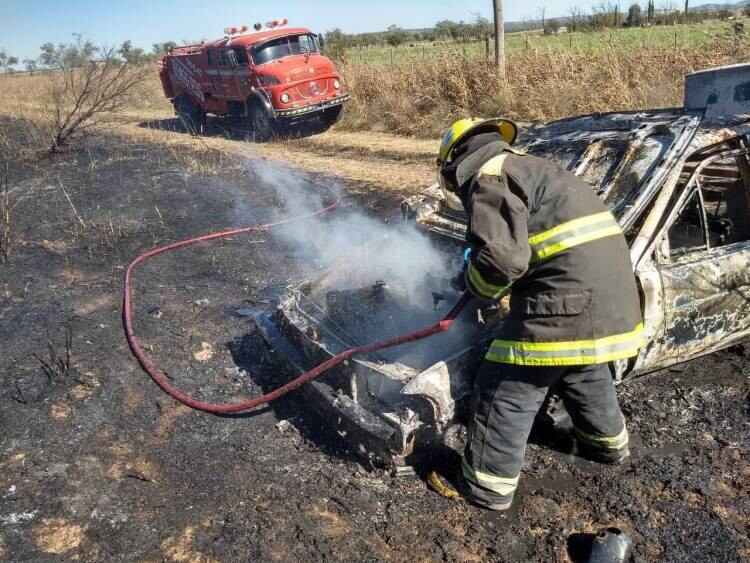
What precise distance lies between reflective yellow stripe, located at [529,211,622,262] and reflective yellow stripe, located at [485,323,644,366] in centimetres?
39

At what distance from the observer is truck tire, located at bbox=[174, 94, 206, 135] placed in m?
A: 15.5

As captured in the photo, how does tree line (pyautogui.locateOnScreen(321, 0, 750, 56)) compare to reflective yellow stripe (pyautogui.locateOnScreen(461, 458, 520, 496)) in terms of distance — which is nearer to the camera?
reflective yellow stripe (pyautogui.locateOnScreen(461, 458, 520, 496))

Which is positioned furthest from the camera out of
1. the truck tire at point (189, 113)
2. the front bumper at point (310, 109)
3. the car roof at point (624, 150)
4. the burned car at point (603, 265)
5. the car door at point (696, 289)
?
the truck tire at point (189, 113)

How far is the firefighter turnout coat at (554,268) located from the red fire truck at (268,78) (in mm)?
10564

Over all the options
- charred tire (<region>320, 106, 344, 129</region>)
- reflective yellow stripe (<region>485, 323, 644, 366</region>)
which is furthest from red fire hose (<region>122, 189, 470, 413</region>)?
charred tire (<region>320, 106, 344, 129</region>)

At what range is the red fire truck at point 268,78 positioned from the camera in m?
12.4

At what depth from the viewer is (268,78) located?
40.6ft

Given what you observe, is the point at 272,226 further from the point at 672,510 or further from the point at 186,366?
the point at 672,510

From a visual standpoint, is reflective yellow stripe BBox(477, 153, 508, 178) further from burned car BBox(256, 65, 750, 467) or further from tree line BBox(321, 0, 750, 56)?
tree line BBox(321, 0, 750, 56)

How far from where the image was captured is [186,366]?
4.11 metres

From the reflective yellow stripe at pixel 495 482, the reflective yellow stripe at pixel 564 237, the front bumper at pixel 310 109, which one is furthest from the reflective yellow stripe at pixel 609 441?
the front bumper at pixel 310 109

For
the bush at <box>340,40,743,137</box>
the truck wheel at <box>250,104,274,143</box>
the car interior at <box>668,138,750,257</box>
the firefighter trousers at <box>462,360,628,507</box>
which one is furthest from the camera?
the truck wheel at <box>250,104,274,143</box>

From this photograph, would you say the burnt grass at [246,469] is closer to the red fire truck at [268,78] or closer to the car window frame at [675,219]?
the car window frame at [675,219]

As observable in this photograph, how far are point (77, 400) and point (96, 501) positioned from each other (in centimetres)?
106
